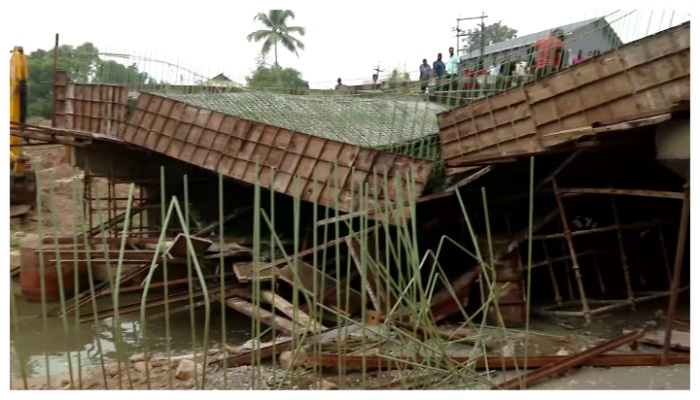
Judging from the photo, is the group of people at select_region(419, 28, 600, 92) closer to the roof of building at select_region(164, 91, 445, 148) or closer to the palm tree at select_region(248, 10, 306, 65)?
the roof of building at select_region(164, 91, 445, 148)

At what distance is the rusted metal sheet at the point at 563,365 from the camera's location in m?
4.78

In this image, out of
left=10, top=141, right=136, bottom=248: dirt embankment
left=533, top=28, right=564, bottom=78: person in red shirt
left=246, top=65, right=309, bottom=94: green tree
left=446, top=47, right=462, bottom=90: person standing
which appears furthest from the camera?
left=10, top=141, right=136, bottom=248: dirt embankment

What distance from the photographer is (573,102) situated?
23.7 ft

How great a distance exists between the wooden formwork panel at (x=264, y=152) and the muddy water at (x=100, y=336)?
2.30 m

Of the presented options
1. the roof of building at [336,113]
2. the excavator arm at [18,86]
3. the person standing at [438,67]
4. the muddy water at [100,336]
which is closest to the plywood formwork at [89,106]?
the excavator arm at [18,86]

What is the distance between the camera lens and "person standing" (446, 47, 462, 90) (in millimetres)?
10695

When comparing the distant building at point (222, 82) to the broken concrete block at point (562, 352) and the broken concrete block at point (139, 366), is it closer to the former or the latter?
the broken concrete block at point (139, 366)

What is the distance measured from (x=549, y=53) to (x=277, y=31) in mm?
28362

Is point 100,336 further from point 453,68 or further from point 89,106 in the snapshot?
point 453,68

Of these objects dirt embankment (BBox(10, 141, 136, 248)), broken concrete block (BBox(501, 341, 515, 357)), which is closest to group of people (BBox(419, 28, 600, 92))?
broken concrete block (BBox(501, 341, 515, 357))

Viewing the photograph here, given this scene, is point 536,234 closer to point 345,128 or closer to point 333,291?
point 333,291

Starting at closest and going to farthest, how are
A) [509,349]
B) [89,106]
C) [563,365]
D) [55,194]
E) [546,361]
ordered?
[563,365] → [546,361] → [509,349] → [89,106] → [55,194]

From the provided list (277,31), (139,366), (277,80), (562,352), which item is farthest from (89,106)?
(277,31)

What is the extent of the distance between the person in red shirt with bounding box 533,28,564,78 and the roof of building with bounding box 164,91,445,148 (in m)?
2.09
